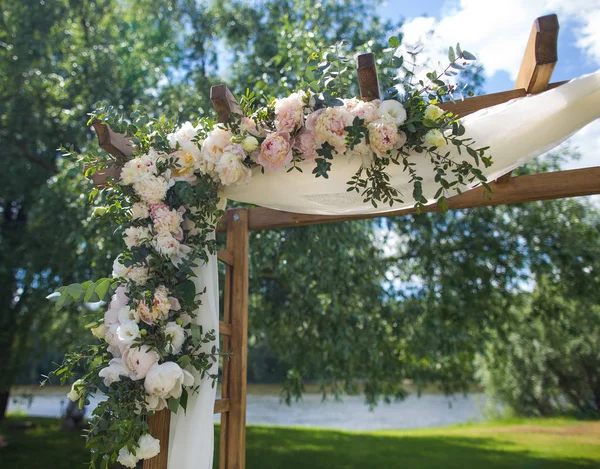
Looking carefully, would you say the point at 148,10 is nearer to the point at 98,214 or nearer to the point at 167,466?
the point at 98,214

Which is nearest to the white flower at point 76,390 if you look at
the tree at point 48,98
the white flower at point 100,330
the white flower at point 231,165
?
the white flower at point 100,330

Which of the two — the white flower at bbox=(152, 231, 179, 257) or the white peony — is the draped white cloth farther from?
the white peony

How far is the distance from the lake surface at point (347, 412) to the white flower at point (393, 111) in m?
9.26

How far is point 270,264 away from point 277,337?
3.95 feet

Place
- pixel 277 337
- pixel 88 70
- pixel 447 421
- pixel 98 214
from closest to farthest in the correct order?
pixel 98 214, pixel 277 337, pixel 88 70, pixel 447 421

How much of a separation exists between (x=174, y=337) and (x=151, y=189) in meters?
0.58

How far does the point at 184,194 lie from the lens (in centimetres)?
202

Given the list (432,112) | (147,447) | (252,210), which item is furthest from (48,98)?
(432,112)

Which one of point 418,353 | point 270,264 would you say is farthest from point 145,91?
point 418,353

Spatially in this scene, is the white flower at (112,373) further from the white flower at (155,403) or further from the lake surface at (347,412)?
the lake surface at (347,412)

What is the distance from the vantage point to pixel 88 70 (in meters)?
5.74

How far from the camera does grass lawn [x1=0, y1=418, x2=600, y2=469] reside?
5809 mm

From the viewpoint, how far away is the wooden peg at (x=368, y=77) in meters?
1.82

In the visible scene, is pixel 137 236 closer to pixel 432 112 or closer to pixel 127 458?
pixel 127 458
